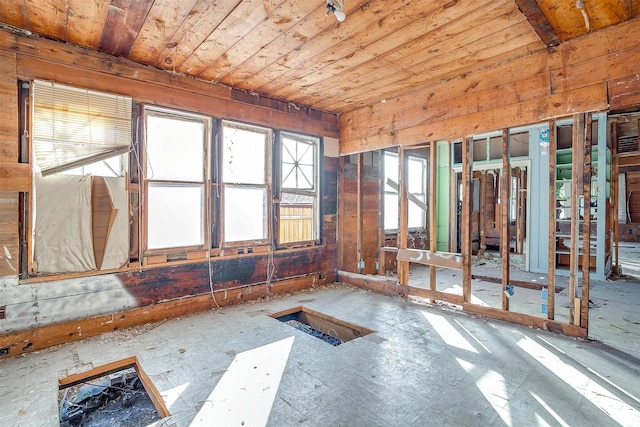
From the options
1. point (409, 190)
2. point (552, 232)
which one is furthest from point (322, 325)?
point (409, 190)

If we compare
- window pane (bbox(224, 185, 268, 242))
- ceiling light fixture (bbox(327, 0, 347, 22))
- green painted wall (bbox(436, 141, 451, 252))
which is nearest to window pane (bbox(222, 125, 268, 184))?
window pane (bbox(224, 185, 268, 242))

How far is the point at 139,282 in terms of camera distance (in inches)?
128

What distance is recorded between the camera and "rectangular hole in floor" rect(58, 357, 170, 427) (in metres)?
2.16

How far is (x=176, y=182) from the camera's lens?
3.49 m

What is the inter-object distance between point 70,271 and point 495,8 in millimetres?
4192

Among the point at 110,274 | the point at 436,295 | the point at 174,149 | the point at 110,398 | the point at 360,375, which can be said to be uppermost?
the point at 174,149

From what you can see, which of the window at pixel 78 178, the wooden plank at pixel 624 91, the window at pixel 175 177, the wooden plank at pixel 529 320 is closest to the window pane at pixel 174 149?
the window at pixel 175 177

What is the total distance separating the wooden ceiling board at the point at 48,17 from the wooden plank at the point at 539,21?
3.36 m

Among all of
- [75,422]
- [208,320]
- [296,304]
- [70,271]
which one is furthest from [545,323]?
[70,271]

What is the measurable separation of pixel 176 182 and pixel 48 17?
1678 mm

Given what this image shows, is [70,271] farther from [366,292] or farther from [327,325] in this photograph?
[366,292]

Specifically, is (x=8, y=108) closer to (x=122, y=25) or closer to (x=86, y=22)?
(x=86, y=22)

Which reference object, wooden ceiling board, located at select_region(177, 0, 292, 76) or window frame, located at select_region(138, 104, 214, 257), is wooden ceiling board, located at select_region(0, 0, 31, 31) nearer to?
window frame, located at select_region(138, 104, 214, 257)

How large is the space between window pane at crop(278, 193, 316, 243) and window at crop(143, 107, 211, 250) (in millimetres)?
1128
